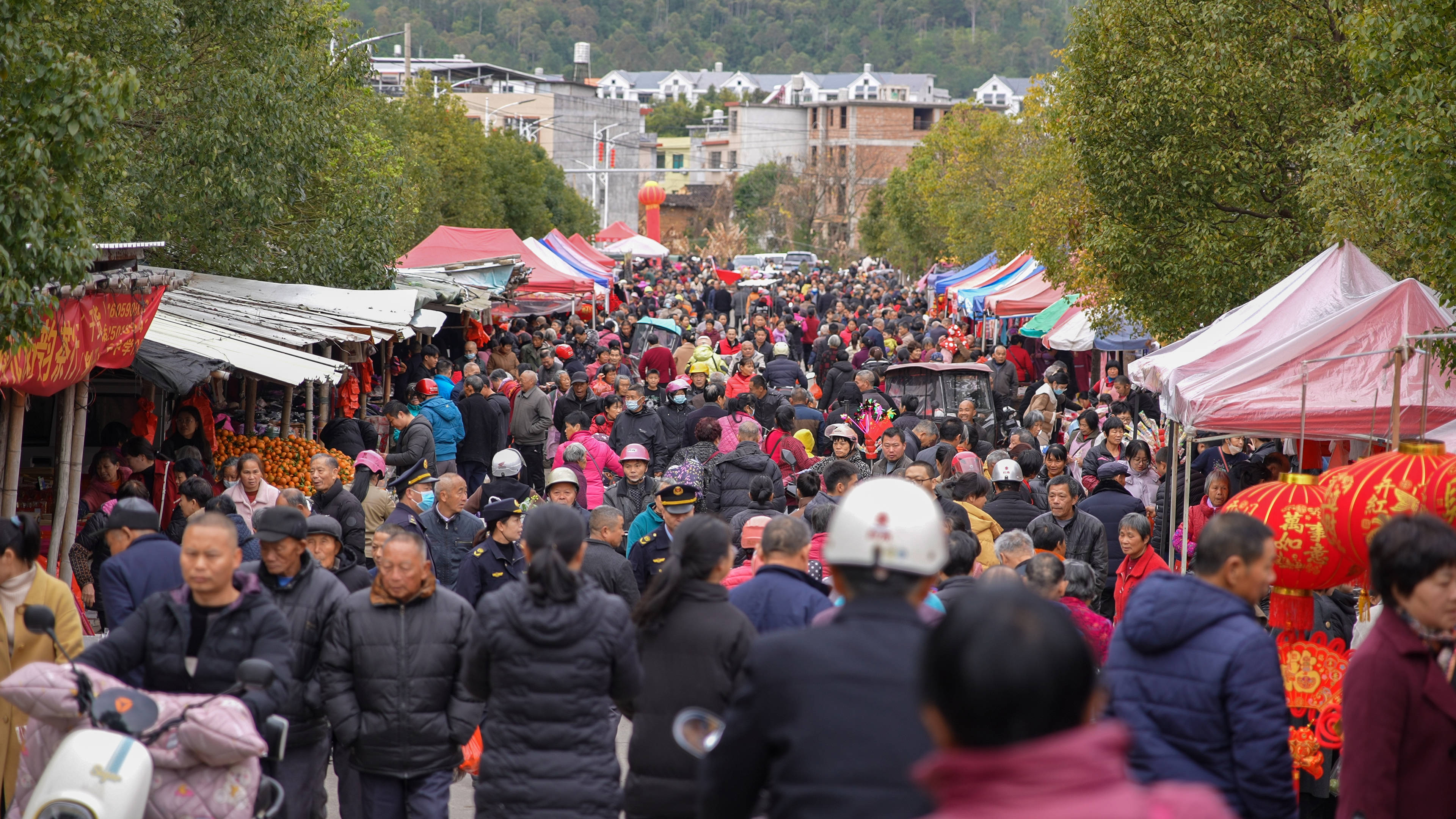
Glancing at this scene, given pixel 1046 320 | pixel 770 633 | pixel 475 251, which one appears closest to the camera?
pixel 770 633

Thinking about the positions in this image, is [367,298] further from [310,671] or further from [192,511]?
[310,671]

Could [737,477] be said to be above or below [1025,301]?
below

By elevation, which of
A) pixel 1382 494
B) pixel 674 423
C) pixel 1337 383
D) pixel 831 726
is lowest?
pixel 674 423

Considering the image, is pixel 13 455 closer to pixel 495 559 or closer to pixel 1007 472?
pixel 495 559

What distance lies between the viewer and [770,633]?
4.11 metres

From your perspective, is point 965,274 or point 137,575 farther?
point 965,274

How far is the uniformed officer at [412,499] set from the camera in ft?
29.3

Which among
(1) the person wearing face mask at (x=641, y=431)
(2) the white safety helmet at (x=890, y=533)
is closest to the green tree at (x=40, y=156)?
(2) the white safety helmet at (x=890, y=533)

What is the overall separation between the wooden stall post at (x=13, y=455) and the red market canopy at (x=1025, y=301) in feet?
66.0

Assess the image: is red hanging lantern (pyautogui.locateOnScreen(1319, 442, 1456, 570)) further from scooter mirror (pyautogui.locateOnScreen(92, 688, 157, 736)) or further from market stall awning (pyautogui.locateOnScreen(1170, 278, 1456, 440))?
scooter mirror (pyautogui.locateOnScreen(92, 688, 157, 736))

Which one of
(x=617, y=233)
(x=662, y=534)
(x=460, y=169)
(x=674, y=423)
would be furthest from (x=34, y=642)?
(x=617, y=233)

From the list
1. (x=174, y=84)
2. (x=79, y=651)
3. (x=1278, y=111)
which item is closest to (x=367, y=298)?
(x=174, y=84)

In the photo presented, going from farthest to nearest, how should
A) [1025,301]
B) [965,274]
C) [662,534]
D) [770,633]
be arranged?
[965,274] → [1025,301] → [662,534] → [770,633]

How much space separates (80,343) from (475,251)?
59.3 ft
